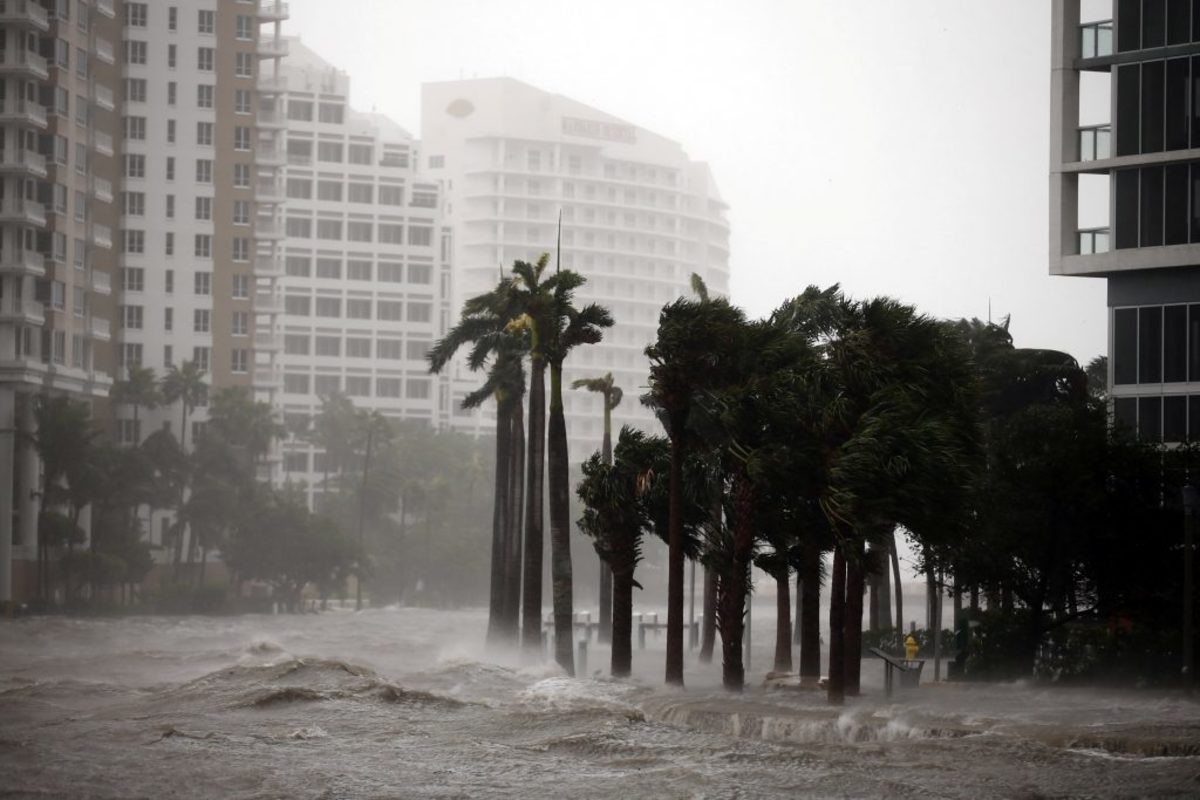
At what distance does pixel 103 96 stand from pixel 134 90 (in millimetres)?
12414

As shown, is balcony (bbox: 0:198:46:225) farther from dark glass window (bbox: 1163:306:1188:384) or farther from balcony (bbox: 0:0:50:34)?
dark glass window (bbox: 1163:306:1188:384)

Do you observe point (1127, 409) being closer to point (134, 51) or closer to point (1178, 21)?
point (1178, 21)

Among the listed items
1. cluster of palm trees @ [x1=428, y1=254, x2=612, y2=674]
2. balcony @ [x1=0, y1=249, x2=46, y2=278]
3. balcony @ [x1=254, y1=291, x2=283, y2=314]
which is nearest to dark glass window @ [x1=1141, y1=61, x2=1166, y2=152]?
cluster of palm trees @ [x1=428, y1=254, x2=612, y2=674]

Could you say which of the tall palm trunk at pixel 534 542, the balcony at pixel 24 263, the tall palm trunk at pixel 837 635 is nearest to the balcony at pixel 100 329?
the balcony at pixel 24 263

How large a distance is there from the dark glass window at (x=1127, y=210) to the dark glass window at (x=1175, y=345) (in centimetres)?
307

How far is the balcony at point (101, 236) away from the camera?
451 feet

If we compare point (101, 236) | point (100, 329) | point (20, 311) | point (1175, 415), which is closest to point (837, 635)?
point (1175, 415)

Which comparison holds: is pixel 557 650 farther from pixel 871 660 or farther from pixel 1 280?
pixel 1 280

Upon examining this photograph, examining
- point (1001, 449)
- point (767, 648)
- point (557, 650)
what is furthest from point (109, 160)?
point (1001, 449)

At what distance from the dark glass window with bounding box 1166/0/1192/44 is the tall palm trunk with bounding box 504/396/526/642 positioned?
2787cm

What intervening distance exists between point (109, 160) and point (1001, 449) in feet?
339

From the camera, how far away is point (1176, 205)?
65250mm

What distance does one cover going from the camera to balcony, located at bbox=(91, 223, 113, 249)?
13750cm

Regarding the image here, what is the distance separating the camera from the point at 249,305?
16062cm
